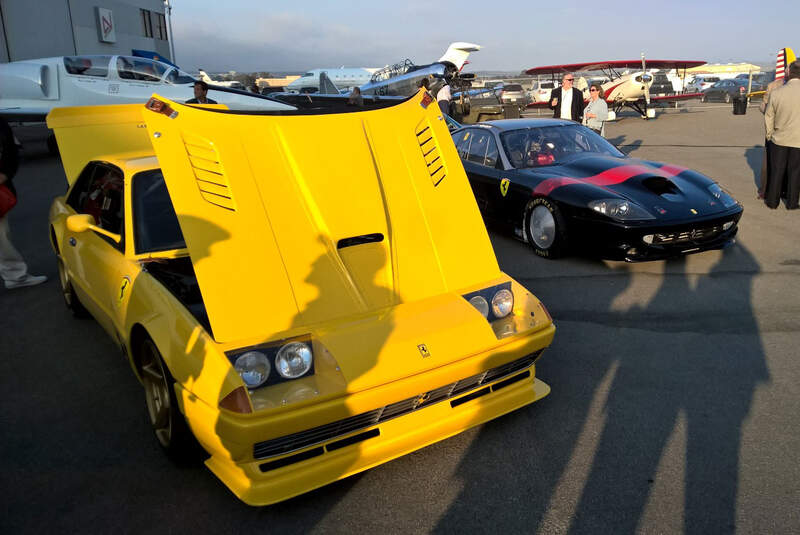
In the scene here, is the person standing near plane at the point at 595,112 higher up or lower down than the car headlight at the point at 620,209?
higher up

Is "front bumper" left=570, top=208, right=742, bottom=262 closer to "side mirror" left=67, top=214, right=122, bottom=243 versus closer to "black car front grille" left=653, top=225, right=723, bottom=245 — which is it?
"black car front grille" left=653, top=225, right=723, bottom=245

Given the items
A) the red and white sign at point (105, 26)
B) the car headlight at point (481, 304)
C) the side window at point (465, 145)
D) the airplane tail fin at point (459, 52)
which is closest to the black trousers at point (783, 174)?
the side window at point (465, 145)

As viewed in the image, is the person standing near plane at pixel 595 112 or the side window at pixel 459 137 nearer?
the side window at pixel 459 137

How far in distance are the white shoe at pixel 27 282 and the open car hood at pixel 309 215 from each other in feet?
12.5

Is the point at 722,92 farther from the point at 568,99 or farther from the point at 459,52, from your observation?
the point at 568,99

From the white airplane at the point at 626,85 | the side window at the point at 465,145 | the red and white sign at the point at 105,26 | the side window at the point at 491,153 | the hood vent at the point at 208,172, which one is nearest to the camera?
the hood vent at the point at 208,172

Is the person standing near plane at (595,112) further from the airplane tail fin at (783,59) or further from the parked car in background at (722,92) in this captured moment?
the parked car in background at (722,92)

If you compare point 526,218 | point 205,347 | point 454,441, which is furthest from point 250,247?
point 526,218

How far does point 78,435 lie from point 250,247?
1489 mm

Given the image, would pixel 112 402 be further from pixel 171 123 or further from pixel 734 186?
pixel 734 186

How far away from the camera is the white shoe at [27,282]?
5742 millimetres

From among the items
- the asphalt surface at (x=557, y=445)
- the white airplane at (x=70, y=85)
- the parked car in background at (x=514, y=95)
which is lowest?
the asphalt surface at (x=557, y=445)

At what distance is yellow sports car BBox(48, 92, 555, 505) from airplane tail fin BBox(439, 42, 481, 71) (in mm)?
25922

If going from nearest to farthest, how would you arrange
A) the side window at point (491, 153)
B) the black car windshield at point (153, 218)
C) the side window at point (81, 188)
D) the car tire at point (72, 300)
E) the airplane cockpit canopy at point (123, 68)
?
the black car windshield at point (153, 218) → the side window at point (81, 188) → the car tire at point (72, 300) → the side window at point (491, 153) → the airplane cockpit canopy at point (123, 68)
